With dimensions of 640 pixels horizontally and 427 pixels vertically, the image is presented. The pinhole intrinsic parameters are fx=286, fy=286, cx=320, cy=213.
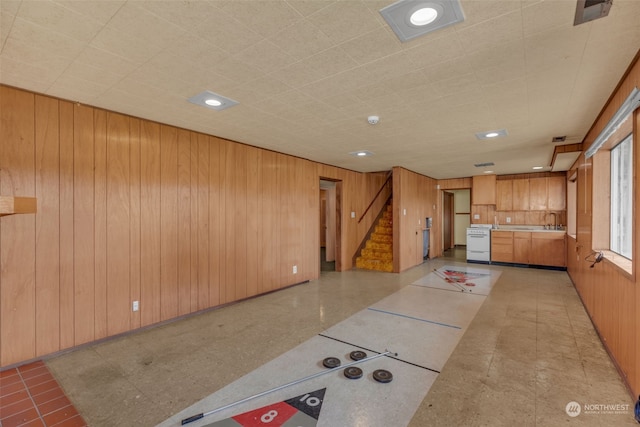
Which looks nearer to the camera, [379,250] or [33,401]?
[33,401]

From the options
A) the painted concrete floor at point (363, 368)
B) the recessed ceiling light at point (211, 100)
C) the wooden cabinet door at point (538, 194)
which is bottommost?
the painted concrete floor at point (363, 368)

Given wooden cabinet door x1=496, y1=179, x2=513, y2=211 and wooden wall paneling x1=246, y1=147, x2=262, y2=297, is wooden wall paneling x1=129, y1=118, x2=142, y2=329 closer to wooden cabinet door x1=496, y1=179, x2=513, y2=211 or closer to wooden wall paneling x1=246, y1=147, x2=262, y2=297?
wooden wall paneling x1=246, y1=147, x2=262, y2=297

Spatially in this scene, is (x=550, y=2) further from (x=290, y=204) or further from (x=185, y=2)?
(x=290, y=204)

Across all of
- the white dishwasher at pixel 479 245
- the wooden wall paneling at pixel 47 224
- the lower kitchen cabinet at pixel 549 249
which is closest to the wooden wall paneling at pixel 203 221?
the wooden wall paneling at pixel 47 224

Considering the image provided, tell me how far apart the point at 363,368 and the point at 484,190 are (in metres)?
7.15

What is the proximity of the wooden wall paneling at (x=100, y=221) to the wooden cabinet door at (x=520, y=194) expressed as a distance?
345 inches

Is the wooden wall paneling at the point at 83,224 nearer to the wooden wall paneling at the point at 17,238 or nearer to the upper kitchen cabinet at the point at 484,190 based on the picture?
the wooden wall paneling at the point at 17,238

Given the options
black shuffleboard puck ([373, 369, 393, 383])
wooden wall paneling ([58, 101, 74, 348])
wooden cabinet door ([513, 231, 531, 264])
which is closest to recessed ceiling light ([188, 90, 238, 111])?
wooden wall paneling ([58, 101, 74, 348])

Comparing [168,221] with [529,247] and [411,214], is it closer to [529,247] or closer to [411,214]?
[411,214]

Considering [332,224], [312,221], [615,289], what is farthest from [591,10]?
[332,224]

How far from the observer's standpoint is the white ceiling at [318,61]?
1600mm

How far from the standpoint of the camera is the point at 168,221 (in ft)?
11.6

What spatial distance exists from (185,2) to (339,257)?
5.79 m

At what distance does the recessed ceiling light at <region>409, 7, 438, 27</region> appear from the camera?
1576 millimetres
